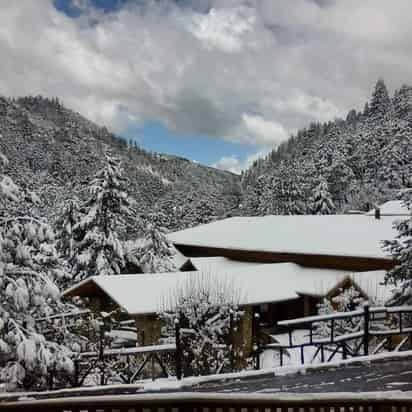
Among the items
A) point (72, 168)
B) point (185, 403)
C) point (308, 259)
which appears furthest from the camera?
point (72, 168)

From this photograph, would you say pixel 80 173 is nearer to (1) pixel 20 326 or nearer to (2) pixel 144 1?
(2) pixel 144 1

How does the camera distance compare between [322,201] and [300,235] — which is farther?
[322,201]

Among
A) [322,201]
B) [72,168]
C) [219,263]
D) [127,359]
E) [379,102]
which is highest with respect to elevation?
[379,102]

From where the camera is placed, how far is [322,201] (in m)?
56.9

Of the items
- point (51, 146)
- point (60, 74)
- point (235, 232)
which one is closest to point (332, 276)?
point (235, 232)

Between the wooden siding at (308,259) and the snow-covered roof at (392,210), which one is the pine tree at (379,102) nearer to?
the snow-covered roof at (392,210)

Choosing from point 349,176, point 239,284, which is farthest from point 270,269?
point 349,176

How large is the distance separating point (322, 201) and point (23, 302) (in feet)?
164

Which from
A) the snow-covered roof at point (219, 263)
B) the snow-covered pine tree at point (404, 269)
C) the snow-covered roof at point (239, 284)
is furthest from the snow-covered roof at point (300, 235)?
the snow-covered pine tree at point (404, 269)

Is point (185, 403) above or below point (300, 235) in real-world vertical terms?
below

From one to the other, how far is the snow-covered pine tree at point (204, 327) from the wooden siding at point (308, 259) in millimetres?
11474

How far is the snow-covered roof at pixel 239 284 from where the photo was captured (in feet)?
65.5

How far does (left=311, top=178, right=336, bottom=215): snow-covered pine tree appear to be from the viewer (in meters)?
56.5

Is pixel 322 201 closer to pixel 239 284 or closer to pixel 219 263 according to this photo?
pixel 219 263
